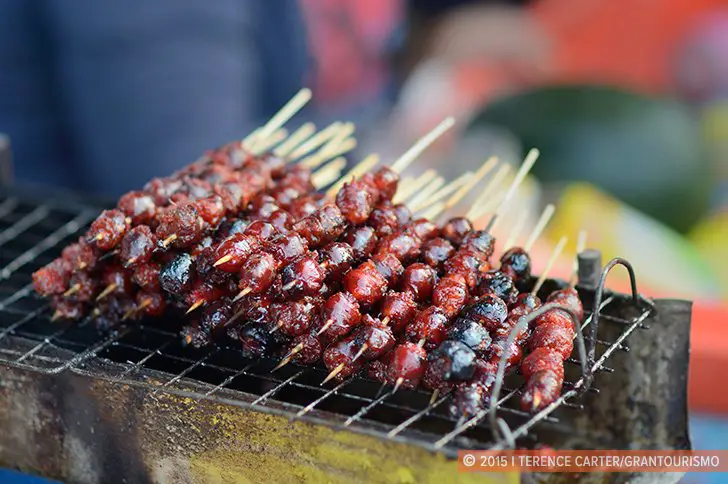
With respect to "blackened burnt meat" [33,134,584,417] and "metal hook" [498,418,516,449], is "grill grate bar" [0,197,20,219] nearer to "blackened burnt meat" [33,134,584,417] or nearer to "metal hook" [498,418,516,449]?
"blackened burnt meat" [33,134,584,417]

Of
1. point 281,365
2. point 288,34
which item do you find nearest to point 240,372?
point 281,365

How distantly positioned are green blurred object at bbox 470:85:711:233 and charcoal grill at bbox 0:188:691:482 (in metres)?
2.37

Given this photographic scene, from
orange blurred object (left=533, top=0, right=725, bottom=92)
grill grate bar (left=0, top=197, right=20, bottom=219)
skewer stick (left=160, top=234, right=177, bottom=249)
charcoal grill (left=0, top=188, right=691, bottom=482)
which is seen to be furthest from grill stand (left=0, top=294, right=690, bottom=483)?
orange blurred object (left=533, top=0, right=725, bottom=92)

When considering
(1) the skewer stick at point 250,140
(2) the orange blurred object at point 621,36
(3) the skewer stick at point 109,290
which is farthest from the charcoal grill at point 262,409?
(2) the orange blurred object at point 621,36

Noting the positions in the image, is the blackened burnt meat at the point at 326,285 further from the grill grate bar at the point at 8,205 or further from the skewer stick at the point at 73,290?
the grill grate bar at the point at 8,205

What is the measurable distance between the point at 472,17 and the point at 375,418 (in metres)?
5.33

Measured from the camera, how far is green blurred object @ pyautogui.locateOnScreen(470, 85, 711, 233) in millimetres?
4883

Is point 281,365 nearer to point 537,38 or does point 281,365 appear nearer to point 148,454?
point 148,454

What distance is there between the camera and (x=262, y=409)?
204cm

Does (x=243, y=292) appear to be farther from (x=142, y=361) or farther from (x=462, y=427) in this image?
(x=462, y=427)

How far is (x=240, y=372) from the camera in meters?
2.28

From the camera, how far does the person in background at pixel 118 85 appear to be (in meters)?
4.16

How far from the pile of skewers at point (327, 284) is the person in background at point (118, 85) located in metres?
1.67

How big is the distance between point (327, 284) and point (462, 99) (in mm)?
4284
